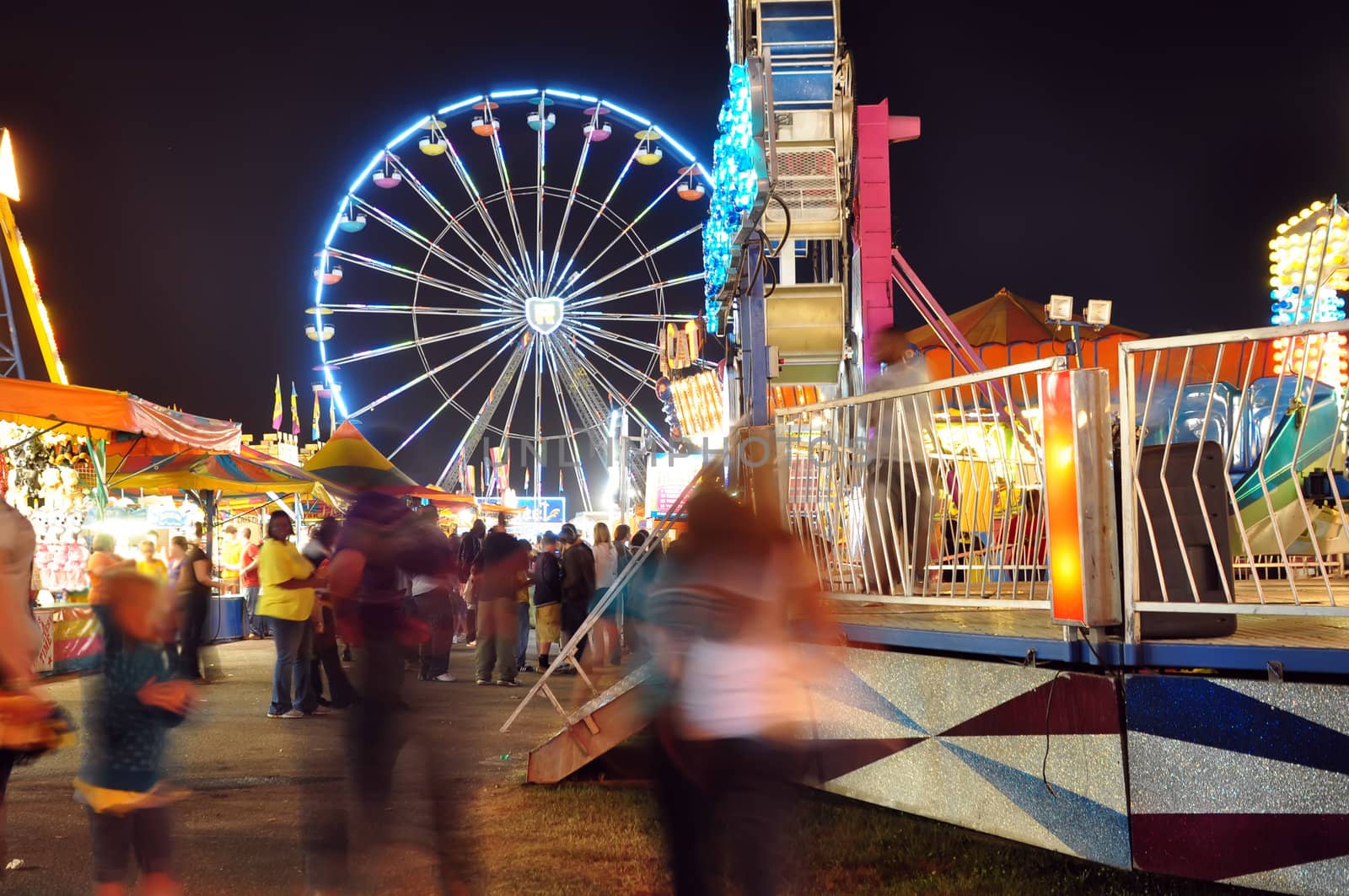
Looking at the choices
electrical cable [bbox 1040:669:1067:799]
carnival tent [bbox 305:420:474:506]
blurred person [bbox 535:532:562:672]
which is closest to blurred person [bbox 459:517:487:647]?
carnival tent [bbox 305:420:474:506]

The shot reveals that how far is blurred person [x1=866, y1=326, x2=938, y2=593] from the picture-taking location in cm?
587

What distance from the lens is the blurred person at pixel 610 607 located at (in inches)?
576

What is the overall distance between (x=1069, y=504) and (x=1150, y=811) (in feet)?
3.91

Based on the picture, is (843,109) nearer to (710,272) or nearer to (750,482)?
(710,272)

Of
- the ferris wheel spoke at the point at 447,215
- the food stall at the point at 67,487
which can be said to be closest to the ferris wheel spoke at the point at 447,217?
the ferris wheel spoke at the point at 447,215

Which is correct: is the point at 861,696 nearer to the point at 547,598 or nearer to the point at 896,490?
the point at 896,490

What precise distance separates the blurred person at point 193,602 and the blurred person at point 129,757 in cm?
727

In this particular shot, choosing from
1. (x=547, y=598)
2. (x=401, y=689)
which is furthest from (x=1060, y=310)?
(x=401, y=689)

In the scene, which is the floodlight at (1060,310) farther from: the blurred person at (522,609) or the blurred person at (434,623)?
the blurred person at (434,623)

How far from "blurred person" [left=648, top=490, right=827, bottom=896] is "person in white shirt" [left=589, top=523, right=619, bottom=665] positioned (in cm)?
1033

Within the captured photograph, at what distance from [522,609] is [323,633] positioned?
482cm

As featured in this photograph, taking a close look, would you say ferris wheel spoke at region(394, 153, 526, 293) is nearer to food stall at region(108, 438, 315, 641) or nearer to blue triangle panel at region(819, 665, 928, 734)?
food stall at region(108, 438, 315, 641)

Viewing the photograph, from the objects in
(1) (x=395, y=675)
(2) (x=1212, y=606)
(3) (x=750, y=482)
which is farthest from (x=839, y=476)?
(1) (x=395, y=675)

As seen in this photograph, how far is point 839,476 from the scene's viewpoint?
6613 millimetres
